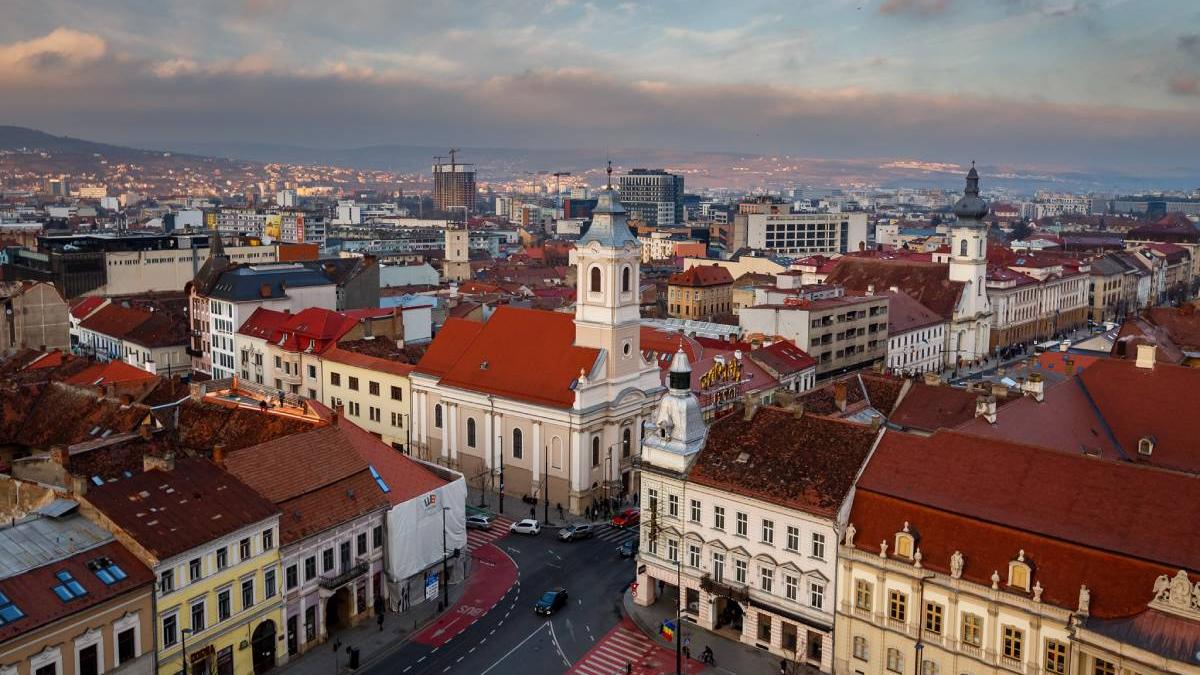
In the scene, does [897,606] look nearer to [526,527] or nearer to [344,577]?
[344,577]

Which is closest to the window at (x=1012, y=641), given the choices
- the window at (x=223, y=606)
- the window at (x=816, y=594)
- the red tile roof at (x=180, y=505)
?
the window at (x=816, y=594)

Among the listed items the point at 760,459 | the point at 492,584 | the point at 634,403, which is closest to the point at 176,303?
A: the point at 634,403

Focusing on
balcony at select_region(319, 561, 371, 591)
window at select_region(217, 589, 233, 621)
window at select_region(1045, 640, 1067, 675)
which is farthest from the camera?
balcony at select_region(319, 561, 371, 591)

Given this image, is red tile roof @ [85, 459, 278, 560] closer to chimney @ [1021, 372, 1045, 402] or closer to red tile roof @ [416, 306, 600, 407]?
red tile roof @ [416, 306, 600, 407]

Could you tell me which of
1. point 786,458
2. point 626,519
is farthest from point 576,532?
point 786,458

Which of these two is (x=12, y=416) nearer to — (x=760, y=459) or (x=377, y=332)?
(x=377, y=332)

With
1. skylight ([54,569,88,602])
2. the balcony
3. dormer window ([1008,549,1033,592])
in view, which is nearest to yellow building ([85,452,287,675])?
the balcony

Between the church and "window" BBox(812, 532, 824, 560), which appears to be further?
the church
